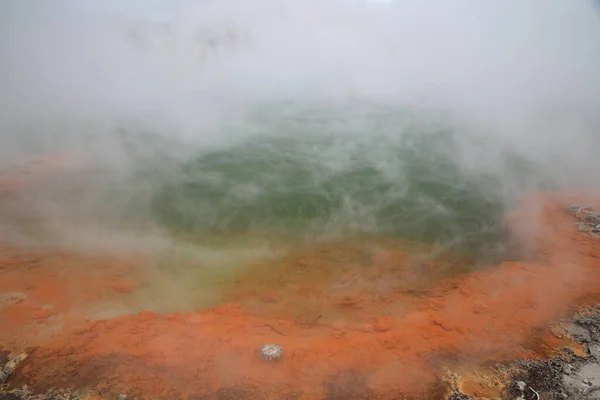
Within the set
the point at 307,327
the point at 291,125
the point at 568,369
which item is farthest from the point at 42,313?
the point at 291,125

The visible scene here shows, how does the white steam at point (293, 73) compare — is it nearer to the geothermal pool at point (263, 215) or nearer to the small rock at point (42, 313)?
the geothermal pool at point (263, 215)

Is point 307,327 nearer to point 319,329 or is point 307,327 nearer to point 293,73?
point 319,329

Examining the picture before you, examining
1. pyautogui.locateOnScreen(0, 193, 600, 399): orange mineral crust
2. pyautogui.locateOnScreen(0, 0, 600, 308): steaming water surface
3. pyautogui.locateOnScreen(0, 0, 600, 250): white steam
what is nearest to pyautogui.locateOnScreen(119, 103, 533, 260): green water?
pyautogui.locateOnScreen(0, 0, 600, 308): steaming water surface

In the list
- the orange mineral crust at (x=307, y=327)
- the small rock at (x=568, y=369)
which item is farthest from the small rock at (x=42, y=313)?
the small rock at (x=568, y=369)

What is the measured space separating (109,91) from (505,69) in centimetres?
1187

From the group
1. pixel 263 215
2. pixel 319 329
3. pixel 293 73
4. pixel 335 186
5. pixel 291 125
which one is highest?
pixel 293 73

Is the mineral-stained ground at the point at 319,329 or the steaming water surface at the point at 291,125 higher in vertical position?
the steaming water surface at the point at 291,125

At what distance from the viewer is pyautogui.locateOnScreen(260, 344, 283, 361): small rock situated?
2.78 metres

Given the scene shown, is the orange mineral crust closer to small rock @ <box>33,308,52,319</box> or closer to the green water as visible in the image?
small rock @ <box>33,308,52,319</box>

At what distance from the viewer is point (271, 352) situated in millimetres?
2805

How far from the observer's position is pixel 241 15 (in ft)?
38.3

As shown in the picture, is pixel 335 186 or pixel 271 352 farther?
pixel 335 186

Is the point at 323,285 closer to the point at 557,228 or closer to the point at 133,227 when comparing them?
the point at 133,227

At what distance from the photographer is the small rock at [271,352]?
9.13ft
